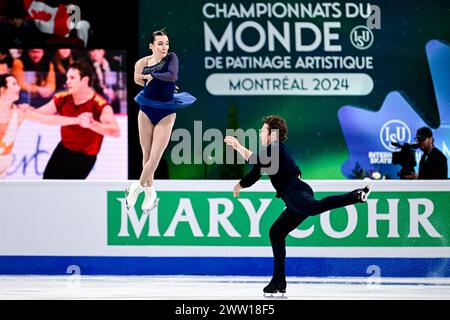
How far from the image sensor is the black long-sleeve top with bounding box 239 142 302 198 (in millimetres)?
6480

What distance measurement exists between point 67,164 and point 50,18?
1885 millimetres

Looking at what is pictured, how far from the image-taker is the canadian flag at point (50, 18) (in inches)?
492

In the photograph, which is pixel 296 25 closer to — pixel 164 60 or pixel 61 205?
pixel 61 205

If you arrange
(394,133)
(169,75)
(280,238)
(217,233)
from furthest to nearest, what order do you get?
(394,133) → (217,233) → (280,238) → (169,75)

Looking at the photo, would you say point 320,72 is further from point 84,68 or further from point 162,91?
point 162,91

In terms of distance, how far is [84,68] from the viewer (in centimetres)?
1216

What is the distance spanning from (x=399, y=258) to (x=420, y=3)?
499cm

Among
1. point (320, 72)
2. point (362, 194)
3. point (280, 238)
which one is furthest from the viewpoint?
point (320, 72)

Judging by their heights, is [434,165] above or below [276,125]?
below

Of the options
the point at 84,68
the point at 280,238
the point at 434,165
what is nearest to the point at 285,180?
the point at 280,238

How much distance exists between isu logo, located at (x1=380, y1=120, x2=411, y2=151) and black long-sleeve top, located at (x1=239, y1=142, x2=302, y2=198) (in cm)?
644

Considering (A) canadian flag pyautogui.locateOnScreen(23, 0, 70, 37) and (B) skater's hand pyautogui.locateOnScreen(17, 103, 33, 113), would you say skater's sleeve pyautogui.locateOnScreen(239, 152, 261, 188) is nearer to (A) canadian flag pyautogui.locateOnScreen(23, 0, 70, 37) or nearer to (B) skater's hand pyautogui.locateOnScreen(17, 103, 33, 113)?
(B) skater's hand pyautogui.locateOnScreen(17, 103, 33, 113)

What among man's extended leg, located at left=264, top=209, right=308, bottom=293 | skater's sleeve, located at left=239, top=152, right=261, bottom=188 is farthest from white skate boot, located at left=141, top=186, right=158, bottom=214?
man's extended leg, located at left=264, top=209, right=308, bottom=293
